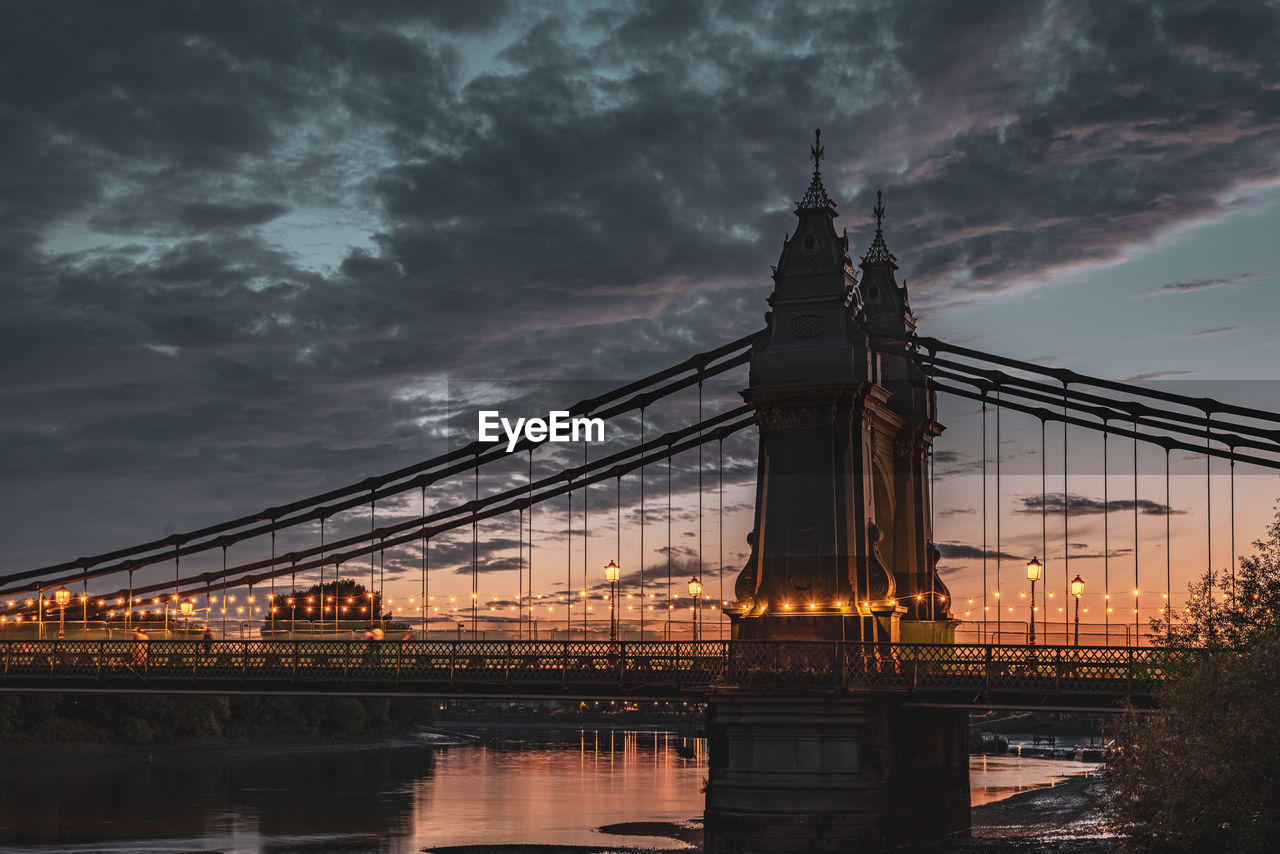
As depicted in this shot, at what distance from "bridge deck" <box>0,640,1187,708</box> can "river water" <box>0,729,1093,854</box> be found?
8.10 metres

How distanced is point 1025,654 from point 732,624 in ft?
34.5

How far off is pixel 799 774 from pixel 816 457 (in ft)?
35.5

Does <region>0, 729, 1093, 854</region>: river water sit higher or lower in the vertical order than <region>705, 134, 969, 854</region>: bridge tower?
lower

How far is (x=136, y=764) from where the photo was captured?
116438mm

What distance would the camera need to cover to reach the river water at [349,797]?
6956 centimetres

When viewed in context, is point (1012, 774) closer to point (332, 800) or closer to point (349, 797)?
point (349, 797)

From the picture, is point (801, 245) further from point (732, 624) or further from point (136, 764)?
point (136, 764)

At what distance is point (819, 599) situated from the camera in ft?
174

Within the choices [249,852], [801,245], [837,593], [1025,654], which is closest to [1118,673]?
[1025,654]

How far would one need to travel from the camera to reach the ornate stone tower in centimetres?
5347

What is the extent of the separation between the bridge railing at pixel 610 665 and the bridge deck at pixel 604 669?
1.7 inches

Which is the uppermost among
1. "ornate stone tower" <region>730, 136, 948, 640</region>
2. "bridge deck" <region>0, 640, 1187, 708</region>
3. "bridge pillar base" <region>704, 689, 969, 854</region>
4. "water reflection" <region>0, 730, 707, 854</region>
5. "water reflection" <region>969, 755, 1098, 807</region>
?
"ornate stone tower" <region>730, 136, 948, 640</region>

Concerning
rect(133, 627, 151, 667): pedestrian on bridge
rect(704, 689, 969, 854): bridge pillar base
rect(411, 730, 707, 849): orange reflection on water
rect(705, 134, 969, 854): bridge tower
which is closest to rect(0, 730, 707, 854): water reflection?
rect(411, 730, 707, 849): orange reflection on water

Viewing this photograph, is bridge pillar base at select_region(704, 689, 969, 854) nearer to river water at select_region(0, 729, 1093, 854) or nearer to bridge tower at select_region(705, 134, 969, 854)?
bridge tower at select_region(705, 134, 969, 854)
